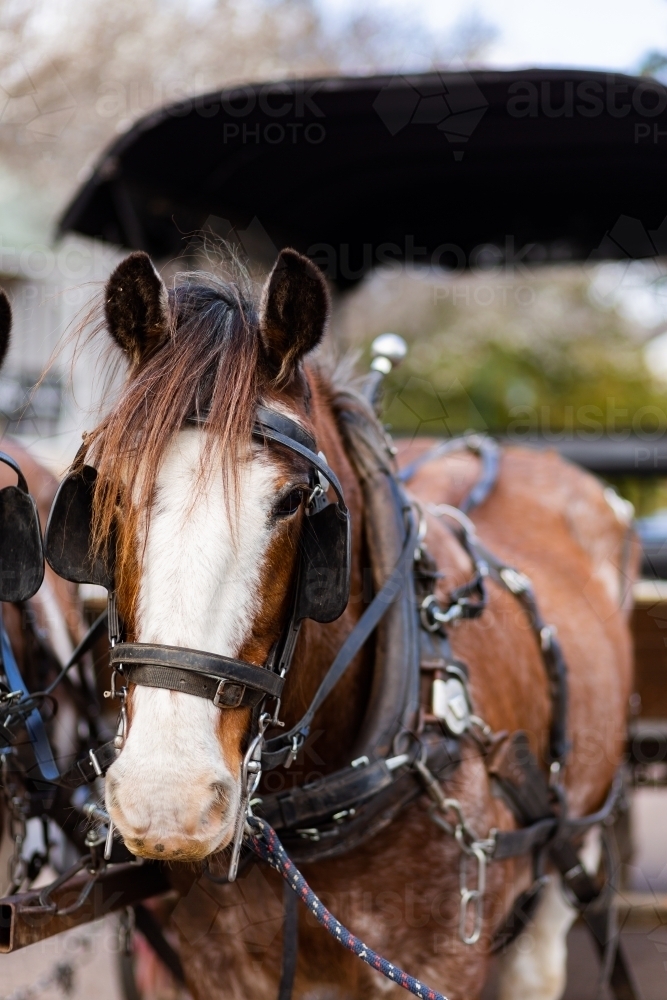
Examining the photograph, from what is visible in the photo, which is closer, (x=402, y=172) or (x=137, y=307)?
(x=137, y=307)

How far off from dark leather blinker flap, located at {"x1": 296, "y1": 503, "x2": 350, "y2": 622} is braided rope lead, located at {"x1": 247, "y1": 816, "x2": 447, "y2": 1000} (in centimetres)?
37

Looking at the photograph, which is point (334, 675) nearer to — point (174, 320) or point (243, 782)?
point (243, 782)

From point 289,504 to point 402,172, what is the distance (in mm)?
3015

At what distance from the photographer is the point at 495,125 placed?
3.46m

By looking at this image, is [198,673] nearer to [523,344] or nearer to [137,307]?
[137,307]

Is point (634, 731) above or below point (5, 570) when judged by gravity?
below

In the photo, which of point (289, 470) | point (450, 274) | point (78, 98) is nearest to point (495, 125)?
point (450, 274)

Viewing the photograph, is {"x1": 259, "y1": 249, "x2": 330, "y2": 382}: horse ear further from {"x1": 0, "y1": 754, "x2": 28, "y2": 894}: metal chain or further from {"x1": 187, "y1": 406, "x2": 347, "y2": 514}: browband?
{"x1": 0, "y1": 754, "x2": 28, "y2": 894}: metal chain

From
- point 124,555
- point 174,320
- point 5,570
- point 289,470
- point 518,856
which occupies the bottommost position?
point 518,856

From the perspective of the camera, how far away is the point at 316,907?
5.09ft

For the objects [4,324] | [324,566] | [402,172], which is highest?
[402,172]

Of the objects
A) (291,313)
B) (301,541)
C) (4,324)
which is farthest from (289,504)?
(4,324)

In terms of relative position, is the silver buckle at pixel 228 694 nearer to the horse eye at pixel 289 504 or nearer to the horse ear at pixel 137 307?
the horse eye at pixel 289 504

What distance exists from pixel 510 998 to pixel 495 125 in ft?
9.44
